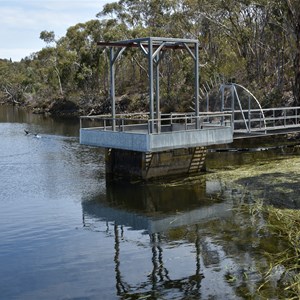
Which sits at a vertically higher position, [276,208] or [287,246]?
[276,208]

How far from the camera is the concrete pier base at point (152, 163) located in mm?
23797

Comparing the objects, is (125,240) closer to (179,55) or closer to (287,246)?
(287,246)

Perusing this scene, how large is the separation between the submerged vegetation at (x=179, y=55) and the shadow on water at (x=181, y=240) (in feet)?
77.2

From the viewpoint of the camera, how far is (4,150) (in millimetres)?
36562

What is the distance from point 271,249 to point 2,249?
7817 millimetres

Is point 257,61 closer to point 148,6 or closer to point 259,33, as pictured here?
point 259,33

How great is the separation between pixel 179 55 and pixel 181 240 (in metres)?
58.3

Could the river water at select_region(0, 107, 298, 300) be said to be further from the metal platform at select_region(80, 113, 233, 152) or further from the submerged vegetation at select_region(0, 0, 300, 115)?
the submerged vegetation at select_region(0, 0, 300, 115)

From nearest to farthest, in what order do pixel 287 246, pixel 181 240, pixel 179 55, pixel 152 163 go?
pixel 287 246 → pixel 181 240 → pixel 152 163 → pixel 179 55

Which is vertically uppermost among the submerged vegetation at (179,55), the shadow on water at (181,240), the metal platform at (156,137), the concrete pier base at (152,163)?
the submerged vegetation at (179,55)

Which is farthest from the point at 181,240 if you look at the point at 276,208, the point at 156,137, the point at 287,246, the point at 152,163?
the point at 152,163

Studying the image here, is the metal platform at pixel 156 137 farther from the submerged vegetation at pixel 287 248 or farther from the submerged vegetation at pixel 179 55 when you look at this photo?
the submerged vegetation at pixel 179 55

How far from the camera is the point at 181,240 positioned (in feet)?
51.1

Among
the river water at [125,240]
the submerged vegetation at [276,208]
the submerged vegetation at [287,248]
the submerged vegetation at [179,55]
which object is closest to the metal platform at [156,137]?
the river water at [125,240]
